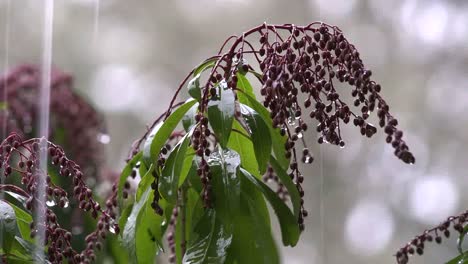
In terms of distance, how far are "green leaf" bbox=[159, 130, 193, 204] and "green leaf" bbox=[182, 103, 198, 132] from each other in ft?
0.05

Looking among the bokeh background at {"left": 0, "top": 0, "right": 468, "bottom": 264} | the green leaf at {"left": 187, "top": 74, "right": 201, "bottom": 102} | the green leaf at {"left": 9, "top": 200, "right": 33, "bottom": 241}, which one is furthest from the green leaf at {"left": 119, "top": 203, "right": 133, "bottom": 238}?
the bokeh background at {"left": 0, "top": 0, "right": 468, "bottom": 264}

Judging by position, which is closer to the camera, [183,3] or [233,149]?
[233,149]

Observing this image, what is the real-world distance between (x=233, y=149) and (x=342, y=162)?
0.60 meters

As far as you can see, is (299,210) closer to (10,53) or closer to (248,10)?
(248,10)

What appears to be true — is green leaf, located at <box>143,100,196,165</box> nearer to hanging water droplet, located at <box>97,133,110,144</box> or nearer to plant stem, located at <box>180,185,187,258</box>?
plant stem, located at <box>180,185,187,258</box>

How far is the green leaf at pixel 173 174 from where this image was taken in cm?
67

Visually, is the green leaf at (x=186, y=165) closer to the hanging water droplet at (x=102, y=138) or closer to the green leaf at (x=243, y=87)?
the green leaf at (x=243, y=87)

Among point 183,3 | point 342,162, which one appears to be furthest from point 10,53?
point 342,162

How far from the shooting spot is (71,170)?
25.1 inches

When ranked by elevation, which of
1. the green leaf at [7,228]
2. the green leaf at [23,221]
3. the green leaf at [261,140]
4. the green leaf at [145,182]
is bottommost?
the green leaf at [7,228]

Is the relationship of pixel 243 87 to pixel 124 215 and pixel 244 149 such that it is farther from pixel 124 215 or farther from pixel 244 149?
pixel 124 215

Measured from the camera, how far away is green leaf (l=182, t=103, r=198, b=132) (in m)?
0.70

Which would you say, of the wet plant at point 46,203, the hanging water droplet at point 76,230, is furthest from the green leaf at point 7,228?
the hanging water droplet at point 76,230

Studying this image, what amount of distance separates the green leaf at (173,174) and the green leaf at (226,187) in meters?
0.03
